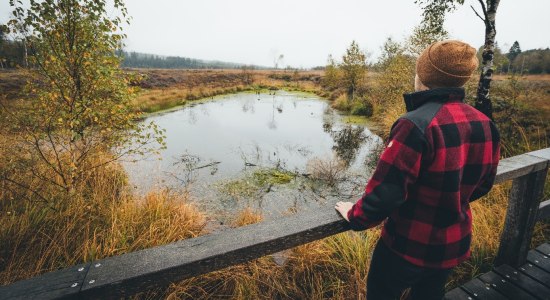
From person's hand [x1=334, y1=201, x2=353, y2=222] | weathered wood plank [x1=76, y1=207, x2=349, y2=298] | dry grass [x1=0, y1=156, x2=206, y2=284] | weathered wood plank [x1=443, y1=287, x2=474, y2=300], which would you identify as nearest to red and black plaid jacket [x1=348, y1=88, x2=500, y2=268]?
person's hand [x1=334, y1=201, x2=353, y2=222]

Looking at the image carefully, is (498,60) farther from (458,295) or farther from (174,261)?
(174,261)

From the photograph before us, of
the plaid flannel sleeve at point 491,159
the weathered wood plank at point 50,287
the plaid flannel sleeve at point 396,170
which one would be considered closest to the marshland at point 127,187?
the plaid flannel sleeve at point 396,170

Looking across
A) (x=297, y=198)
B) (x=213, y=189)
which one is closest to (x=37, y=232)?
(x=213, y=189)

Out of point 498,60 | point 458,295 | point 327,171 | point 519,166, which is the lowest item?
point 327,171

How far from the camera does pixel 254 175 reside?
24.0ft

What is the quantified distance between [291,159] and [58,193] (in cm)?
605

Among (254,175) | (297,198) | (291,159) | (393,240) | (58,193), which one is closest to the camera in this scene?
(393,240)

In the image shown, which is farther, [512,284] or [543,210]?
[543,210]

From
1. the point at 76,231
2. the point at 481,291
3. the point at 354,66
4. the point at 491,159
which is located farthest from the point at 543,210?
the point at 354,66

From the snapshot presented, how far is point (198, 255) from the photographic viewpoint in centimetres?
110

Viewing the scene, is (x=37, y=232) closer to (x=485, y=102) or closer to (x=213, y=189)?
(x=213, y=189)

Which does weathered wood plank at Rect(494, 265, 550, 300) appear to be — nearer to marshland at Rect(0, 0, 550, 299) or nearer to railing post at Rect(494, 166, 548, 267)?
railing post at Rect(494, 166, 548, 267)

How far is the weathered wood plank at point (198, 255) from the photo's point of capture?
3.22ft

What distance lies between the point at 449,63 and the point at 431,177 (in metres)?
0.45
